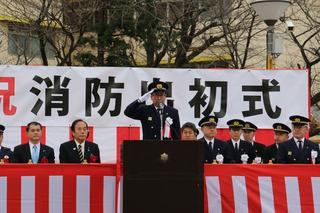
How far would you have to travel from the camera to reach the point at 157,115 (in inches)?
281

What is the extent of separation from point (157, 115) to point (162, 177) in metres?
2.00

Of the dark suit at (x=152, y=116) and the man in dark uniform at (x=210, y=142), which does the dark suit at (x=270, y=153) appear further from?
the dark suit at (x=152, y=116)

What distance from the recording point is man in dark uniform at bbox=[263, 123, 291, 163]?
8.39m

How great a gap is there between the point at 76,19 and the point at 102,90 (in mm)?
5665

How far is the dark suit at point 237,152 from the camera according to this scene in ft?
25.4

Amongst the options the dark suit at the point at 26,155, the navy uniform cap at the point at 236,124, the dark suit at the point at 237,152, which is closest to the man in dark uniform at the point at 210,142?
the dark suit at the point at 237,152

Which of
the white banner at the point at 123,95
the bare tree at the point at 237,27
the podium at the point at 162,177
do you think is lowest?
the podium at the point at 162,177

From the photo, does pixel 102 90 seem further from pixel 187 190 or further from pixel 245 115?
pixel 187 190

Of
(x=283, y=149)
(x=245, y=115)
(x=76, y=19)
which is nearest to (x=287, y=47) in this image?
(x=76, y=19)

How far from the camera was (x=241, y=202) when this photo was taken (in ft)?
19.3

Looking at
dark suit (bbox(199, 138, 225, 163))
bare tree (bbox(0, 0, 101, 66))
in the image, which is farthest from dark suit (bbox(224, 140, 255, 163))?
bare tree (bbox(0, 0, 101, 66))

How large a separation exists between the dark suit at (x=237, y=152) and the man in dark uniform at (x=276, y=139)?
23 cm

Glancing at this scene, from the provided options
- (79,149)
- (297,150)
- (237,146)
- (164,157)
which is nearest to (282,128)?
(237,146)

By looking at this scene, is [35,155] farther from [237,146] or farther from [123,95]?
[237,146]
